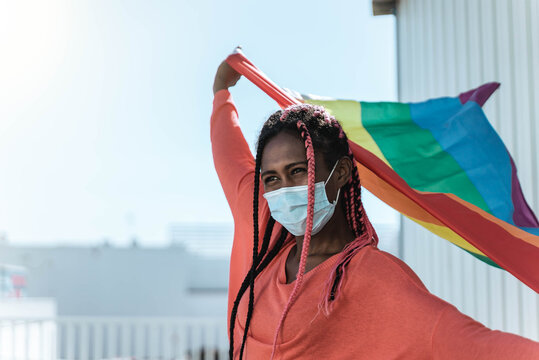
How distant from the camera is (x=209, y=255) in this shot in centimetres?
2127

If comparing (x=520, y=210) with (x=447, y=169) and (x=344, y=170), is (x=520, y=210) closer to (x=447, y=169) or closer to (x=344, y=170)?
(x=447, y=169)

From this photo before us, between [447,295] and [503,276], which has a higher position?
[503,276]

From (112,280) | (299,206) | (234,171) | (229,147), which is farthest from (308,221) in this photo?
(112,280)

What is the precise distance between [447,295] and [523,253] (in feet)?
8.14

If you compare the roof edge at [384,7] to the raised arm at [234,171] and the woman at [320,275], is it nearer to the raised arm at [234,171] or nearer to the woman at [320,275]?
the raised arm at [234,171]

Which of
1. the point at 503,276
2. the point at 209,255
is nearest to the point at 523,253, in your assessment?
the point at 503,276

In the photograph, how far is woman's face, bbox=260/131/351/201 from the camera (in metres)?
1.83

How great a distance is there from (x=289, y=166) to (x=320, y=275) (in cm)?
32

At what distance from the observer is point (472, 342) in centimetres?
136

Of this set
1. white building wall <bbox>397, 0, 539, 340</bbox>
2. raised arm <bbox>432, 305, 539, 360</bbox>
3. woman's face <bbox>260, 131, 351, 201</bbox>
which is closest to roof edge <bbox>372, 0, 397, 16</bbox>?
white building wall <bbox>397, 0, 539, 340</bbox>

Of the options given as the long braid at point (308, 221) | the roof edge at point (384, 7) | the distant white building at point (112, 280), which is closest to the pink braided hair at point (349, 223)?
the long braid at point (308, 221)

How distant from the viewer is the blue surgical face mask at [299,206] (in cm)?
183

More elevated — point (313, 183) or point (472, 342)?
point (313, 183)

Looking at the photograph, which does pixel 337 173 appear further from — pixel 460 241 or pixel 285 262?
pixel 460 241
